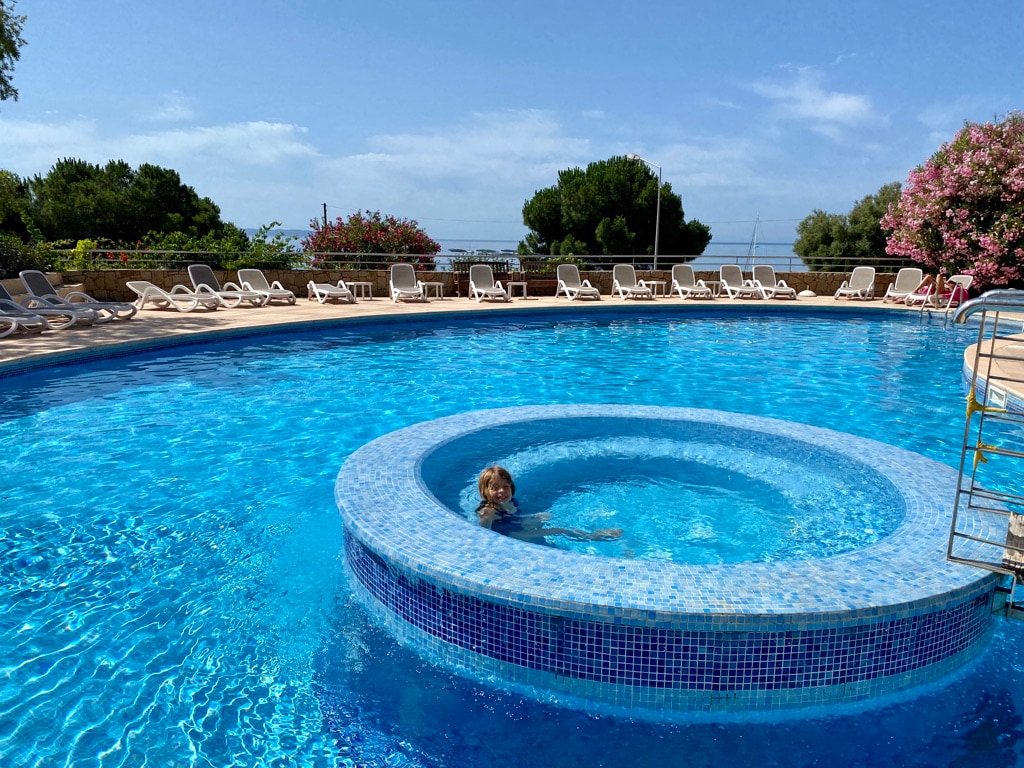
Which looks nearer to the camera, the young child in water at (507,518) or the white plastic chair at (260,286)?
the young child in water at (507,518)

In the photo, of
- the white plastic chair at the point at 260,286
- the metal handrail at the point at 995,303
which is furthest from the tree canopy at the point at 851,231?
the metal handrail at the point at 995,303

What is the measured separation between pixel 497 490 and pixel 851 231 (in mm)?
29926

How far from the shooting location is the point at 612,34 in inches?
717

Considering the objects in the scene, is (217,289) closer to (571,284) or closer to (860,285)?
(571,284)

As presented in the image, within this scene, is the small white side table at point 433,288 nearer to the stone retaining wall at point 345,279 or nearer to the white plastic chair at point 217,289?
the stone retaining wall at point 345,279

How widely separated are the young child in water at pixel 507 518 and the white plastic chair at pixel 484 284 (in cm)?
1109

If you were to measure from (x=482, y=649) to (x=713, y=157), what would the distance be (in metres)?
25.5

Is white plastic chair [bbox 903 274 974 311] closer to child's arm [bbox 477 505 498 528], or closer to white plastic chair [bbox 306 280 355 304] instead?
white plastic chair [bbox 306 280 355 304]

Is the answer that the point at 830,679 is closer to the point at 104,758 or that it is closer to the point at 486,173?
the point at 104,758

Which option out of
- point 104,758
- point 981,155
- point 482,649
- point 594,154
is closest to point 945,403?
point 482,649

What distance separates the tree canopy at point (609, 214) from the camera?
28.0 m

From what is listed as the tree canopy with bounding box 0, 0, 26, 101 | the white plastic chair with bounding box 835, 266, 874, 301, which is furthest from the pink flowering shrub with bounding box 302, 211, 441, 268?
the white plastic chair with bounding box 835, 266, 874, 301

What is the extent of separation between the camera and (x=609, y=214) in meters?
28.3

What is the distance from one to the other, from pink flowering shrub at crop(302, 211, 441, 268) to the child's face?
14069mm
